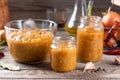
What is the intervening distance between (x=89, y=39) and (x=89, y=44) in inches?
0.7

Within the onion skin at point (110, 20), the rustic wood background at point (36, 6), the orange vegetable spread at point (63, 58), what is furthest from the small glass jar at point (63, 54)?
the rustic wood background at point (36, 6)

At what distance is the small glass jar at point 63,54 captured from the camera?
3.62 ft

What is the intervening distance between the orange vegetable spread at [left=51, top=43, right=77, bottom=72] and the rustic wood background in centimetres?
76

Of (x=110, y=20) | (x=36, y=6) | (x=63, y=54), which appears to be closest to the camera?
(x=63, y=54)

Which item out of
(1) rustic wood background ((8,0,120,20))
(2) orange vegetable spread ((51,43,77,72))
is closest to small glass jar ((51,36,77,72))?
(2) orange vegetable spread ((51,43,77,72))

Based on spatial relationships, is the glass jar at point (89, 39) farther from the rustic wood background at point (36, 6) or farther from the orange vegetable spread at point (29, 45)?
the rustic wood background at point (36, 6)

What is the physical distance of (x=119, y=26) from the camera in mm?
1378

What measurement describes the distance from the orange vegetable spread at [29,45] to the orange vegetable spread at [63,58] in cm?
8

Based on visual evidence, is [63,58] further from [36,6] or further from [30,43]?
[36,6]

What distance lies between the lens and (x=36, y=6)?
188 centimetres

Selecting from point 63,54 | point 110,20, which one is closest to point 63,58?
point 63,54

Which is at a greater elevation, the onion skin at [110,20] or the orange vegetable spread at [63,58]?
the onion skin at [110,20]

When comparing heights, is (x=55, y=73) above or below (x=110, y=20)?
below

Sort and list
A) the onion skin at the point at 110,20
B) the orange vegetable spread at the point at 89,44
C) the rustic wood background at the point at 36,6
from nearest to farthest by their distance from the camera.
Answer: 1. the orange vegetable spread at the point at 89,44
2. the onion skin at the point at 110,20
3. the rustic wood background at the point at 36,6
